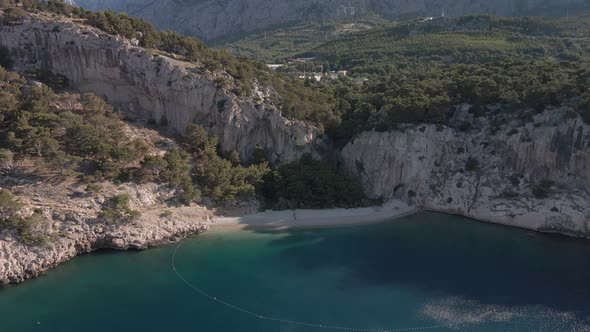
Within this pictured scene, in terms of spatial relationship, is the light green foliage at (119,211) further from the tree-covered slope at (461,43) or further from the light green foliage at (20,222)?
the tree-covered slope at (461,43)

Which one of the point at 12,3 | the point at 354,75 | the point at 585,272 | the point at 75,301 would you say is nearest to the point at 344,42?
the point at 354,75

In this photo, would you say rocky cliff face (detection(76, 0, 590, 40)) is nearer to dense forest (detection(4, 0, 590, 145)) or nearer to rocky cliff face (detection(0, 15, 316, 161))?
dense forest (detection(4, 0, 590, 145))

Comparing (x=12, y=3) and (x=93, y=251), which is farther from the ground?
(x=12, y=3)

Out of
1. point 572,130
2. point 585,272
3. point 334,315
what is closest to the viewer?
point 334,315

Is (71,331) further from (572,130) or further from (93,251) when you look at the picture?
(572,130)

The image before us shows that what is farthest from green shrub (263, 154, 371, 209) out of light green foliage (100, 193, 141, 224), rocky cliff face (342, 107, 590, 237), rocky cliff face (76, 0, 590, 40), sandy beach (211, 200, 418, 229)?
rocky cliff face (76, 0, 590, 40)

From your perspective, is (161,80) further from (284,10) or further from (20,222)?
(284,10)
